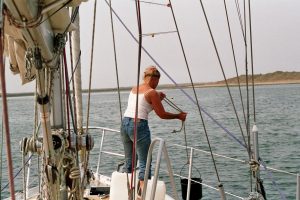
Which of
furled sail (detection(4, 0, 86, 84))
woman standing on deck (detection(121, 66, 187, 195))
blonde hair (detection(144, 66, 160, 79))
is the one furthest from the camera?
blonde hair (detection(144, 66, 160, 79))

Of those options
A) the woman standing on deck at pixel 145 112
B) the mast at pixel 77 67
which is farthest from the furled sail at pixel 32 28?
the mast at pixel 77 67

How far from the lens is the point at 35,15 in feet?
6.82

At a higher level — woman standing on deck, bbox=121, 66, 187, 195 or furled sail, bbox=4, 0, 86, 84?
furled sail, bbox=4, 0, 86, 84

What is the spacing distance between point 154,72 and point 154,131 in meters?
20.9

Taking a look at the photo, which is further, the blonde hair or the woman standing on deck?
the blonde hair

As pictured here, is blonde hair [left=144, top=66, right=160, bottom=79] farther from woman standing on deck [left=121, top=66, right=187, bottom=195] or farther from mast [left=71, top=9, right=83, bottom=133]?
mast [left=71, top=9, right=83, bottom=133]

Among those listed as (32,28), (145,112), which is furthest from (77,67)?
(32,28)

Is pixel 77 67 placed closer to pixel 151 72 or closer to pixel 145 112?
pixel 151 72

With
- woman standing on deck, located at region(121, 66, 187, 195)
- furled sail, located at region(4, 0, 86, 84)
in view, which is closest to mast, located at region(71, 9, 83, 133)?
woman standing on deck, located at region(121, 66, 187, 195)

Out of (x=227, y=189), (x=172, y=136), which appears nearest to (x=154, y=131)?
(x=172, y=136)

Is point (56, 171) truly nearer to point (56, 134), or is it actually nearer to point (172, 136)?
point (56, 134)

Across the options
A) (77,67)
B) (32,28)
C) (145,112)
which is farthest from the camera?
(77,67)

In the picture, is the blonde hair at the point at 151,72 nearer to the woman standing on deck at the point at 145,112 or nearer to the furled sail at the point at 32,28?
the woman standing on deck at the point at 145,112

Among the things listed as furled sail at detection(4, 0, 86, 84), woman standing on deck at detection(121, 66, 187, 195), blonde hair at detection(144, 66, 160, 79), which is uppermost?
furled sail at detection(4, 0, 86, 84)
